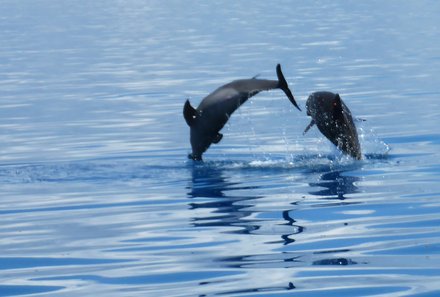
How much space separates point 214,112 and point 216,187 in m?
2.20

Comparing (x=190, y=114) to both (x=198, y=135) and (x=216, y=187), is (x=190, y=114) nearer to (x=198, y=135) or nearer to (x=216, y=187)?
(x=198, y=135)

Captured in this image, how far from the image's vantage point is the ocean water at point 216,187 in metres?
10.5

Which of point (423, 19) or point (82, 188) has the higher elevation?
point (423, 19)

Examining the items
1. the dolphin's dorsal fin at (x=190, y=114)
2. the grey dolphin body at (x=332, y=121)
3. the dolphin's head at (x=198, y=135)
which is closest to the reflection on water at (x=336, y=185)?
the grey dolphin body at (x=332, y=121)

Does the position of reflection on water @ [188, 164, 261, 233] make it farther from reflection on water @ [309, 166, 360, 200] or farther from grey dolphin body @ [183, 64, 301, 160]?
reflection on water @ [309, 166, 360, 200]

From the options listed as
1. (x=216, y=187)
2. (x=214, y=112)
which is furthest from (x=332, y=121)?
(x=216, y=187)

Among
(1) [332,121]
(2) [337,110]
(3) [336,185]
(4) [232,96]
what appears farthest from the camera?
(4) [232,96]

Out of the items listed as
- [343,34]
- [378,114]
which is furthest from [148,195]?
[343,34]

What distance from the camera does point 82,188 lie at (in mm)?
16047

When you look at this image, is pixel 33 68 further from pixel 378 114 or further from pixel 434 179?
pixel 434 179

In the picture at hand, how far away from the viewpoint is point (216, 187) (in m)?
15.9

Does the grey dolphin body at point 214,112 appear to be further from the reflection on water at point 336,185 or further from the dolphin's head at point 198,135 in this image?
the reflection on water at point 336,185

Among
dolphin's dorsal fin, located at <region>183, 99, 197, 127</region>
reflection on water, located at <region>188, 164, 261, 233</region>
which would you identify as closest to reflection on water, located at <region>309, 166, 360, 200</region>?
reflection on water, located at <region>188, 164, 261, 233</region>

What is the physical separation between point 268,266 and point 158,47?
128 ft
